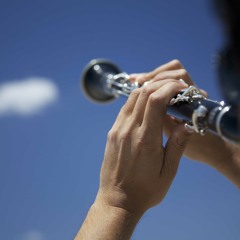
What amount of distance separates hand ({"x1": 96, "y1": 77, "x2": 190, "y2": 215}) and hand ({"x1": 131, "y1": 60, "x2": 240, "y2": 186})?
2.51 ft

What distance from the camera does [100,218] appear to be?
1900 millimetres

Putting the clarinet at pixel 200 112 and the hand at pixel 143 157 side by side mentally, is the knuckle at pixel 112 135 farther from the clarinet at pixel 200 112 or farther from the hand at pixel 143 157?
the clarinet at pixel 200 112

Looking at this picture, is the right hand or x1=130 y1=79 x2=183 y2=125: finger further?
the right hand

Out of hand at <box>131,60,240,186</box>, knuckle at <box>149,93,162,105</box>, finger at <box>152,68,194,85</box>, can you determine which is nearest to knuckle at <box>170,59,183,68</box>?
hand at <box>131,60,240,186</box>

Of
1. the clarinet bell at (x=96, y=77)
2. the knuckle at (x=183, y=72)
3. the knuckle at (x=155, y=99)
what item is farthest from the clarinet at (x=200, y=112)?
the clarinet bell at (x=96, y=77)

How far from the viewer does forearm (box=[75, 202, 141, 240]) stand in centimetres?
183

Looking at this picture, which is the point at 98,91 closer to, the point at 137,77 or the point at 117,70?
the point at 117,70

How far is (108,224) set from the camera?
1.86m

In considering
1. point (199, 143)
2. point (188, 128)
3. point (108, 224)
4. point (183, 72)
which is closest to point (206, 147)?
point (199, 143)

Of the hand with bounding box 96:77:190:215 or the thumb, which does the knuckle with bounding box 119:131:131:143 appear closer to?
the hand with bounding box 96:77:190:215

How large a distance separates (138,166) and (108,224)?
11.9 inches

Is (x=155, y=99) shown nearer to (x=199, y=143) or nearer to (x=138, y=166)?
(x=138, y=166)

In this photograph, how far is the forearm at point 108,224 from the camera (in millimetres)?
1835

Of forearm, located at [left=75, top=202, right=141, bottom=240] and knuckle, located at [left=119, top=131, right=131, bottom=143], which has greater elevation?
knuckle, located at [left=119, top=131, right=131, bottom=143]
